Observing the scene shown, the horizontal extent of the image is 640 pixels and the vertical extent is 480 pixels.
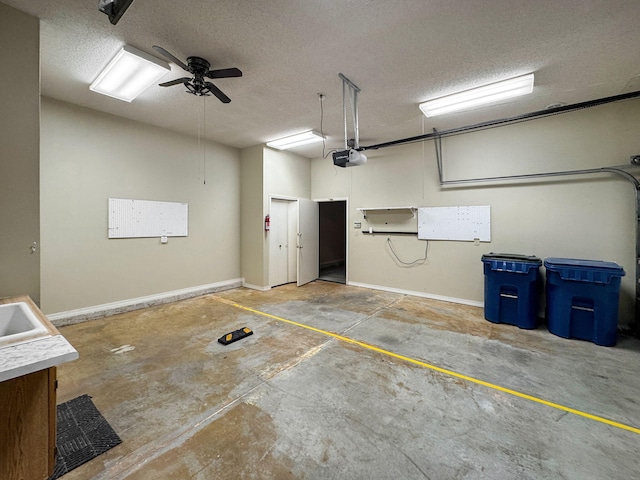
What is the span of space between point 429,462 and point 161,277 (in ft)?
15.8

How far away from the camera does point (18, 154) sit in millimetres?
2037

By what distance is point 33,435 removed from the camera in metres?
1.26

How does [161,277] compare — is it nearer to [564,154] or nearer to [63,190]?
[63,190]

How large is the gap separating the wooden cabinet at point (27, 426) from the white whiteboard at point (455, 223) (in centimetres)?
521

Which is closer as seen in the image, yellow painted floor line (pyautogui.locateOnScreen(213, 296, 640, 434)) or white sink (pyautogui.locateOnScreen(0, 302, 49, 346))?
white sink (pyautogui.locateOnScreen(0, 302, 49, 346))

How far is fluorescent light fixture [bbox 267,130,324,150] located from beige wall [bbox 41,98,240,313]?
3.79 feet

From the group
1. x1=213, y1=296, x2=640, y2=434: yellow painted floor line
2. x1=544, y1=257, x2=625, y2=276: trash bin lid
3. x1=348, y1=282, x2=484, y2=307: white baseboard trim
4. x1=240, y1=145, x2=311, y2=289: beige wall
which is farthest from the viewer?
x1=240, y1=145, x2=311, y2=289: beige wall

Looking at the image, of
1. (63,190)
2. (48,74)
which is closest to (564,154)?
(48,74)

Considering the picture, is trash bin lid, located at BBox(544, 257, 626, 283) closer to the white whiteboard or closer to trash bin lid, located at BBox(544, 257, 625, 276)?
trash bin lid, located at BBox(544, 257, 625, 276)

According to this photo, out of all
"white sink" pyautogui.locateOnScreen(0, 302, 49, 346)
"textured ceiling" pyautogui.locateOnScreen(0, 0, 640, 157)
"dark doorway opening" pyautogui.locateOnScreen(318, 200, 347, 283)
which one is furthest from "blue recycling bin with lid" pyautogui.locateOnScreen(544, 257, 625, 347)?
"dark doorway opening" pyautogui.locateOnScreen(318, 200, 347, 283)

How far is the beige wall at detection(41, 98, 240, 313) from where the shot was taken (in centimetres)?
364

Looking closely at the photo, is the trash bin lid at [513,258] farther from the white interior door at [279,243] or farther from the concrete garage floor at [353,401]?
the white interior door at [279,243]

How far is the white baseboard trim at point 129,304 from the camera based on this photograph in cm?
373

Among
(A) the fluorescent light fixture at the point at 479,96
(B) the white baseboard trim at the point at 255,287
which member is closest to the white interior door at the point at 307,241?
(B) the white baseboard trim at the point at 255,287
